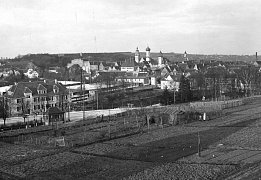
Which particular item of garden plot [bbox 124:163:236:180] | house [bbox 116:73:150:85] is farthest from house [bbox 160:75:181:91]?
garden plot [bbox 124:163:236:180]

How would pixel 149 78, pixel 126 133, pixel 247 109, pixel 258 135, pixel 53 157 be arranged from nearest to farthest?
1. pixel 53 157
2. pixel 258 135
3. pixel 126 133
4. pixel 247 109
5. pixel 149 78

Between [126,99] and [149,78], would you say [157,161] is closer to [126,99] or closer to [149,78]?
[126,99]

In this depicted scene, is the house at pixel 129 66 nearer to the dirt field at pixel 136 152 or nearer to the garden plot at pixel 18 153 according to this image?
the dirt field at pixel 136 152

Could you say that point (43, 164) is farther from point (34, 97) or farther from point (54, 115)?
point (34, 97)

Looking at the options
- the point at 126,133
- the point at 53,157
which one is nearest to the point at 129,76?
the point at 126,133

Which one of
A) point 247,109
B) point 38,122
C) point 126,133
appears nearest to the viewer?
point 126,133

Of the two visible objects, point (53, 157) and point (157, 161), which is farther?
point (53, 157)
